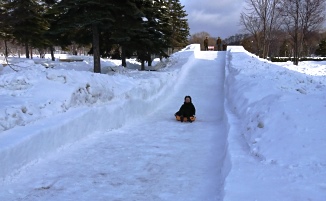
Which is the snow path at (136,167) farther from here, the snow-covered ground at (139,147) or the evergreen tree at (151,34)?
the evergreen tree at (151,34)

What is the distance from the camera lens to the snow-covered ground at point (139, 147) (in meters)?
4.29

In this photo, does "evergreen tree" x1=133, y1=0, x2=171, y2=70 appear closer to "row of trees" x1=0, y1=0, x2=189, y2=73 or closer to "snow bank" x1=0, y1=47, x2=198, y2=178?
"row of trees" x1=0, y1=0, x2=189, y2=73

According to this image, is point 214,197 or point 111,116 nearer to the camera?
point 214,197

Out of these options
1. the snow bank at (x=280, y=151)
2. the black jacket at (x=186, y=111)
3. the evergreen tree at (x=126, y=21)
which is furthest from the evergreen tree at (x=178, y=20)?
the snow bank at (x=280, y=151)

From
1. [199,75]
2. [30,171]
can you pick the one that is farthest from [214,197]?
[199,75]

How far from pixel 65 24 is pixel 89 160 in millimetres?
10005

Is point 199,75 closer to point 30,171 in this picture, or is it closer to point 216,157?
point 216,157

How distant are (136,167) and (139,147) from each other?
4.10 feet

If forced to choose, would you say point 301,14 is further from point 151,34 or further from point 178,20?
point 151,34

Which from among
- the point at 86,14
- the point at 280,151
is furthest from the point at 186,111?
the point at 86,14

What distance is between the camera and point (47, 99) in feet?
22.8

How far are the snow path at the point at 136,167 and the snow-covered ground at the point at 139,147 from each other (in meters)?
0.02

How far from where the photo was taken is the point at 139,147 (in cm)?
682

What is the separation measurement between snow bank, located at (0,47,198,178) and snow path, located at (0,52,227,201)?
27 cm
